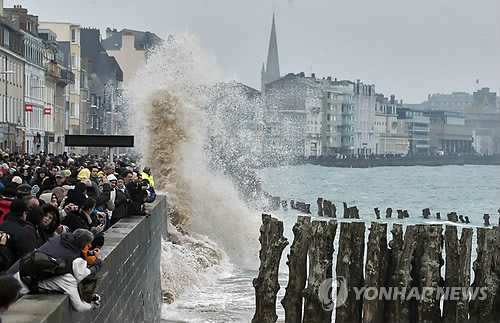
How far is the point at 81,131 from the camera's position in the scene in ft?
342

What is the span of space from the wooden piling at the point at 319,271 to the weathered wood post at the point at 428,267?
3.55ft

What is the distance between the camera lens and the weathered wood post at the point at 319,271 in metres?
13.6

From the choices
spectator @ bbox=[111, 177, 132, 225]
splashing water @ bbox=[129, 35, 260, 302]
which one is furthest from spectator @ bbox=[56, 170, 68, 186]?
splashing water @ bbox=[129, 35, 260, 302]

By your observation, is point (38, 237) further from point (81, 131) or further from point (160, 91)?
point (81, 131)

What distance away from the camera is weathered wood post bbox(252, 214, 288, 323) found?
14.2 metres

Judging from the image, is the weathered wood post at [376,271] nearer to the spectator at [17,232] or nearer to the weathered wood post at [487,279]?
the weathered wood post at [487,279]

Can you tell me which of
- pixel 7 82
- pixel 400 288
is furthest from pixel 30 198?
pixel 7 82

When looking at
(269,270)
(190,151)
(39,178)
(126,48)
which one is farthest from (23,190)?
(126,48)

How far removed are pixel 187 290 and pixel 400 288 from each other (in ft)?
28.8

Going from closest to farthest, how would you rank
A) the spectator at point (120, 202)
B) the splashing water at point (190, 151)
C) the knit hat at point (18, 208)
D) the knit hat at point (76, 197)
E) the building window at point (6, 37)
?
the knit hat at point (18, 208), the knit hat at point (76, 197), the spectator at point (120, 202), the splashing water at point (190, 151), the building window at point (6, 37)

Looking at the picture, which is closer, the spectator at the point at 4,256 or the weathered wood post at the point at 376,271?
the spectator at the point at 4,256

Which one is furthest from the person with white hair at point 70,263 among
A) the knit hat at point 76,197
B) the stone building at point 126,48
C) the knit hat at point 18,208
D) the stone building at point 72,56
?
the stone building at point 126,48

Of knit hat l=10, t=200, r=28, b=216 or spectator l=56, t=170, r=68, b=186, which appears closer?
knit hat l=10, t=200, r=28, b=216

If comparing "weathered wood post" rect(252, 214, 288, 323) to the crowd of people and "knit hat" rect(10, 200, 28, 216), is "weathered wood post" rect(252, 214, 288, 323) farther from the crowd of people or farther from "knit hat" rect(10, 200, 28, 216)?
"knit hat" rect(10, 200, 28, 216)
